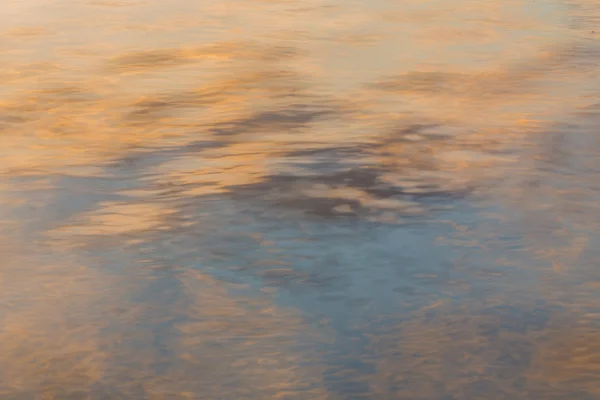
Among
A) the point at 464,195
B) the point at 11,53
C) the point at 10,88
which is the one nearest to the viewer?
the point at 464,195

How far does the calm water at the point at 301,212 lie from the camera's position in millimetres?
549

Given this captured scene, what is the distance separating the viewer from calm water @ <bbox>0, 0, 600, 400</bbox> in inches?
21.6

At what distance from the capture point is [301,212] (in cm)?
76

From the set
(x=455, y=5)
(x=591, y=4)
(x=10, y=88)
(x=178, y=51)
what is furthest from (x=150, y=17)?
(x=591, y=4)

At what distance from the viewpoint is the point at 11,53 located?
1227mm

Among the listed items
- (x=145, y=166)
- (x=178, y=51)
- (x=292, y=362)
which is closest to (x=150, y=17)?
(x=178, y=51)

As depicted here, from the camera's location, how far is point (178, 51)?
1230mm

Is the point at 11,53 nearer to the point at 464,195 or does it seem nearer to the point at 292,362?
the point at 464,195

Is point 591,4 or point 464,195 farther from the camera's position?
point 591,4

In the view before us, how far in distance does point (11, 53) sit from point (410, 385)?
898mm

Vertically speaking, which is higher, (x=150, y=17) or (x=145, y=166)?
(x=150, y=17)

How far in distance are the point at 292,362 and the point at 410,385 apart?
76 millimetres

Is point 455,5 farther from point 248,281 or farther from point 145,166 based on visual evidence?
point 248,281

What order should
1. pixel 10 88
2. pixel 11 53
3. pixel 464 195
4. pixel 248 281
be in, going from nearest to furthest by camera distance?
1. pixel 248 281
2. pixel 464 195
3. pixel 10 88
4. pixel 11 53
